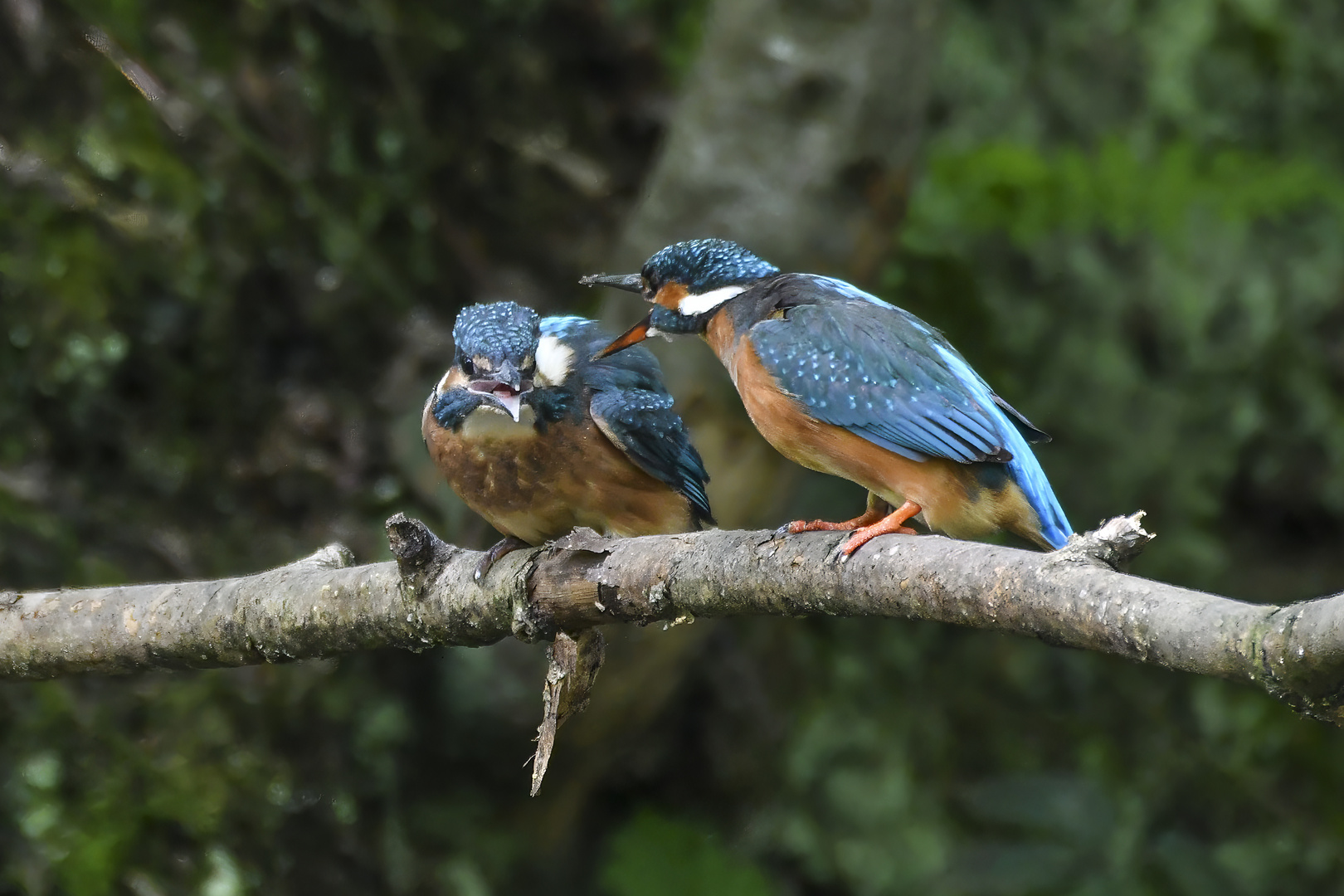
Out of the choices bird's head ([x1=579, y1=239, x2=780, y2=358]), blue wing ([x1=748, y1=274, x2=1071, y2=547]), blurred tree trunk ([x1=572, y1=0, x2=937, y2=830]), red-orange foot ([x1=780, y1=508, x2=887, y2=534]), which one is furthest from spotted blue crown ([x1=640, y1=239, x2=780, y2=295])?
blurred tree trunk ([x1=572, y1=0, x2=937, y2=830])

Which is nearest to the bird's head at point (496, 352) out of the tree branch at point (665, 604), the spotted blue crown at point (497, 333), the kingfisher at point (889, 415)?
the spotted blue crown at point (497, 333)

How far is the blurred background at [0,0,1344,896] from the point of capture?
3848 mm

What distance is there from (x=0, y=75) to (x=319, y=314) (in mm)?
1163

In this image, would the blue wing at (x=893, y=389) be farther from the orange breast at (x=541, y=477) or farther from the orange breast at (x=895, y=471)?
the orange breast at (x=541, y=477)

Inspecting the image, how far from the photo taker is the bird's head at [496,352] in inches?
93.5

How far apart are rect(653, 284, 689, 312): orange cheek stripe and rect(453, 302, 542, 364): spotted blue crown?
11.7 inches

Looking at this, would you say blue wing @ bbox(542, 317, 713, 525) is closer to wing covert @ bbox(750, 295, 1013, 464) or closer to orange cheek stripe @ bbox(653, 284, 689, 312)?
orange cheek stripe @ bbox(653, 284, 689, 312)

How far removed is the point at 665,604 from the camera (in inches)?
80.9

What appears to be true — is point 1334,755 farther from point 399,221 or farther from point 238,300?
point 238,300

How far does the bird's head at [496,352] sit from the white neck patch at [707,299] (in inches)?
13.0

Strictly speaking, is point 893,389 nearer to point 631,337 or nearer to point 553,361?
point 631,337

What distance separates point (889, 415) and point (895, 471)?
4.1 inches

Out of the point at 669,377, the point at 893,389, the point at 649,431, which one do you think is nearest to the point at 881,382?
the point at 893,389

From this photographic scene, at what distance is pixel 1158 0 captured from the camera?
543cm
